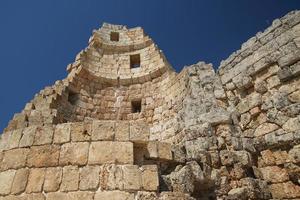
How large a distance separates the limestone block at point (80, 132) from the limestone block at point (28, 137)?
0.63m

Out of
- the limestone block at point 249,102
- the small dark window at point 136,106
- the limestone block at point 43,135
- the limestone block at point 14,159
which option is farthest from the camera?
the small dark window at point 136,106

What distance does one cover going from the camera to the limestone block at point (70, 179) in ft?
10.8

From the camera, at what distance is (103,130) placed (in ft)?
12.2

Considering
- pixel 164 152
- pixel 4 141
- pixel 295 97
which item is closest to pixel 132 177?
pixel 164 152

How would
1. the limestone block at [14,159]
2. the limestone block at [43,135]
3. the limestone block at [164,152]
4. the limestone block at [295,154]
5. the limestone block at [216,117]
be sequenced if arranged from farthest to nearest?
the limestone block at [216,117] → the limestone block at [295,154] → the limestone block at [164,152] → the limestone block at [43,135] → the limestone block at [14,159]

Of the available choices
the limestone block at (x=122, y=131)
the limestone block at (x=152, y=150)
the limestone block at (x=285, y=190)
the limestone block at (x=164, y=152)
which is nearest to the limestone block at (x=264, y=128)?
the limestone block at (x=285, y=190)

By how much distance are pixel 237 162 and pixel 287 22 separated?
350 centimetres

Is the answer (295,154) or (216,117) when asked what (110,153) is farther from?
(295,154)

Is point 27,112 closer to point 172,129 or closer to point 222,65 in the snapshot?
point 172,129

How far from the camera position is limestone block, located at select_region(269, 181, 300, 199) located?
4301mm

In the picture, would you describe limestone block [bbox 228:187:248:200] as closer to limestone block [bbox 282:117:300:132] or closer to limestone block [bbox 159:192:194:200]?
limestone block [bbox 159:192:194:200]

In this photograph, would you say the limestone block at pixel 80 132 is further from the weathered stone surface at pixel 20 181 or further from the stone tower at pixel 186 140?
the weathered stone surface at pixel 20 181

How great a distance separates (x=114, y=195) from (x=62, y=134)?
1.23 meters

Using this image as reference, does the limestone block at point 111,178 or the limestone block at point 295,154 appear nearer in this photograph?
the limestone block at point 111,178
